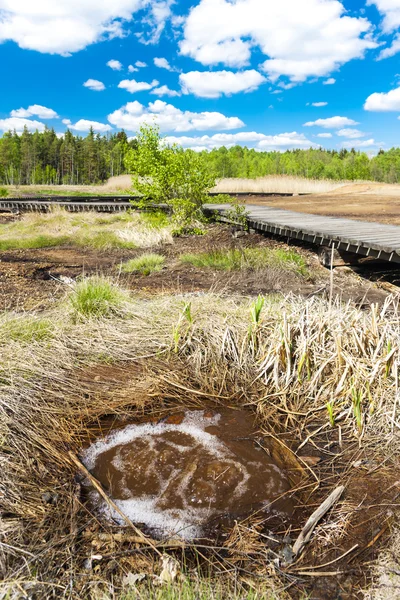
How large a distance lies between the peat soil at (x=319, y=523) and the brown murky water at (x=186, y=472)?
0.23 ft

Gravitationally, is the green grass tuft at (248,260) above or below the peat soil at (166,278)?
above

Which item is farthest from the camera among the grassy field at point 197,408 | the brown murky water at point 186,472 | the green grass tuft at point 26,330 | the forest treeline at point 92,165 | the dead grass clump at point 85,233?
the forest treeline at point 92,165

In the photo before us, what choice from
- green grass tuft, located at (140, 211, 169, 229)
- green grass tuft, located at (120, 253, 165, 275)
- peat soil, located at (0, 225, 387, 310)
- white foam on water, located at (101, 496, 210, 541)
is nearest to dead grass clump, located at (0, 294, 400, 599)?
white foam on water, located at (101, 496, 210, 541)

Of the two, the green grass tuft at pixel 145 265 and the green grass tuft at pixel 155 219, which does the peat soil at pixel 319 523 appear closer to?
the green grass tuft at pixel 145 265

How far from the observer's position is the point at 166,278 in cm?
678

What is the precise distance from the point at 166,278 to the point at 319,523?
201 inches

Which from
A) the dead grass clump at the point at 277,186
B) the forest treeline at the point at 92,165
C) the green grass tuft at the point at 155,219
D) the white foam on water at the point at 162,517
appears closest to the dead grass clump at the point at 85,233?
the green grass tuft at the point at 155,219

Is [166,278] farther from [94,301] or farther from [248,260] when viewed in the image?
[94,301]

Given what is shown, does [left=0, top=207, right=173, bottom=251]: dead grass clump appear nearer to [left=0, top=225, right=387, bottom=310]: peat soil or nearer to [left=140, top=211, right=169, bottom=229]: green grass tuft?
[left=140, top=211, right=169, bottom=229]: green grass tuft

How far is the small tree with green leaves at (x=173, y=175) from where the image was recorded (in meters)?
11.5

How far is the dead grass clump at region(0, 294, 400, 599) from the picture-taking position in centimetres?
177

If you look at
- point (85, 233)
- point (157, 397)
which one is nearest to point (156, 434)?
point (157, 397)

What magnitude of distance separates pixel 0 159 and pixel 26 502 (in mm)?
77017

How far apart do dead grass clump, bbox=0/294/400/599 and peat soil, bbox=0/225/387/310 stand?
1170mm
